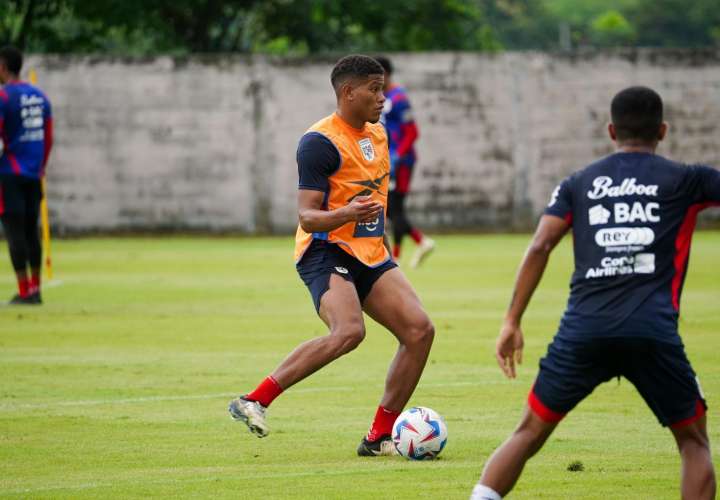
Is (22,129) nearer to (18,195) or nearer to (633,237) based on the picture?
(18,195)

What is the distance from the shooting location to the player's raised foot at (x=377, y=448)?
798cm

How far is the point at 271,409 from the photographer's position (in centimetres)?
958

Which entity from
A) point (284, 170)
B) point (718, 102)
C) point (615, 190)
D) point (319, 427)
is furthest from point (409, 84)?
point (615, 190)

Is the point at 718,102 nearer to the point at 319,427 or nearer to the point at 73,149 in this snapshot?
the point at 73,149

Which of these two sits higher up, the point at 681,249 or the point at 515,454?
the point at 681,249

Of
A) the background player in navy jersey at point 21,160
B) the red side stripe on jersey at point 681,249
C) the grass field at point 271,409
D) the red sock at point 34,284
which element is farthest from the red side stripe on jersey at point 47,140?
the red side stripe on jersey at point 681,249

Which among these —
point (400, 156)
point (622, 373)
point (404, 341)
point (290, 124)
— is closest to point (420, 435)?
point (404, 341)

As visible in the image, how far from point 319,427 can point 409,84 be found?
20.4 m

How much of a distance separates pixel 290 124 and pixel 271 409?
19.6 m

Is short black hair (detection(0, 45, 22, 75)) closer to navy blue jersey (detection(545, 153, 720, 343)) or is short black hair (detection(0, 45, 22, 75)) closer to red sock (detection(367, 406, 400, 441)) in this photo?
red sock (detection(367, 406, 400, 441))

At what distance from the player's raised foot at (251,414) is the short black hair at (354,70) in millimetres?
1814

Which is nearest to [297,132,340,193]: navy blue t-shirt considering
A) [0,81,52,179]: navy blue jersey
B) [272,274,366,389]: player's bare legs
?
[272,274,366,389]: player's bare legs

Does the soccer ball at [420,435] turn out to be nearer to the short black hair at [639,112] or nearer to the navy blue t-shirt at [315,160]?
the navy blue t-shirt at [315,160]

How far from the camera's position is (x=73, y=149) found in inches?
1135
